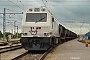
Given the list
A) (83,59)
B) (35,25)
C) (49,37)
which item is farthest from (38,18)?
(83,59)

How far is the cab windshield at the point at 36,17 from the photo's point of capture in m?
18.2

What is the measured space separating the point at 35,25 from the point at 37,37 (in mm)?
1023

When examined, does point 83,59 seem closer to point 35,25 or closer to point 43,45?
point 43,45

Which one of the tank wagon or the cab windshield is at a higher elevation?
the cab windshield

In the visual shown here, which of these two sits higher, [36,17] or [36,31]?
[36,17]

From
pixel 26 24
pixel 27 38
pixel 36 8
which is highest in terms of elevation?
pixel 36 8

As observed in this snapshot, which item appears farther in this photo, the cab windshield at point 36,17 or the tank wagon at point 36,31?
the cab windshield at point 36,17

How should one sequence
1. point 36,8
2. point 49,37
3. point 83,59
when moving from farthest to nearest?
point 36,8 → point 49,37 → point 83,59

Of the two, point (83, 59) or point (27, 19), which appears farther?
point (27, 19)

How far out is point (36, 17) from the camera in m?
18.3

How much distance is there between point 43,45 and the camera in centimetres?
1752

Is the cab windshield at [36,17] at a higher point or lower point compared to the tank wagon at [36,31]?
higher

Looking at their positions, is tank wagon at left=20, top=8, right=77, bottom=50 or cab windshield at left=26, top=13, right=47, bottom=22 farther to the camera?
cab windshield at left=26, top=13, right=47, bottom=22

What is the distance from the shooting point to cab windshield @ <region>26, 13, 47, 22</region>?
18219 millimetres
